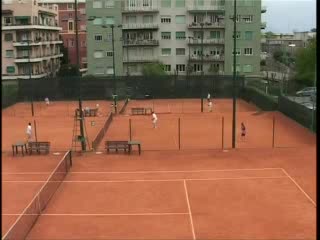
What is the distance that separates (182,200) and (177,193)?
0.77 metres

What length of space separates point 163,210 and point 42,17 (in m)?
59.1

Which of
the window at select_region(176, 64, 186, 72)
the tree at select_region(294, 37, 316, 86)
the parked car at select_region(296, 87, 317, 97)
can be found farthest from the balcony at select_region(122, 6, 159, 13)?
the parked car at select_region(296, 87, 317, 97)

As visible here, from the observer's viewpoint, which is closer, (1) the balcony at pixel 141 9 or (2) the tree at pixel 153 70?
(2) the tree at pixel 153 70

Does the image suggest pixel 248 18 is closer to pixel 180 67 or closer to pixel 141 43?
pixel 180 67

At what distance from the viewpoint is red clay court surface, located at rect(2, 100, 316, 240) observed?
11852 mm

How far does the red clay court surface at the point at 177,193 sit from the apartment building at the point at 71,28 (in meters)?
51.5

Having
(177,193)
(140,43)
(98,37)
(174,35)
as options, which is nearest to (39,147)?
(177,193)

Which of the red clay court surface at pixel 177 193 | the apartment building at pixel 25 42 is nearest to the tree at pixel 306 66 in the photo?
the red clay court surface at pixel 177 193

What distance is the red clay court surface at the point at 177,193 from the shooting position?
38.9 feet

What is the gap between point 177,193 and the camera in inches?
593

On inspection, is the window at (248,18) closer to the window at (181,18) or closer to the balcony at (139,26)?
the window at (181,18)

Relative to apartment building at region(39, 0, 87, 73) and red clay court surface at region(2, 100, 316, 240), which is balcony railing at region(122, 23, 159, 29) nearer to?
apartment building at region(39, 0, 87, 73)

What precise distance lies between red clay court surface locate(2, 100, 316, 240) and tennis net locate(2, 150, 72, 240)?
0.67ft

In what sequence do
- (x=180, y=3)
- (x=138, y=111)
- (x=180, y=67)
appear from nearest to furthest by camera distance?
(x=138, y=111)
(x=180, y=3)
(x=180, y=67)
